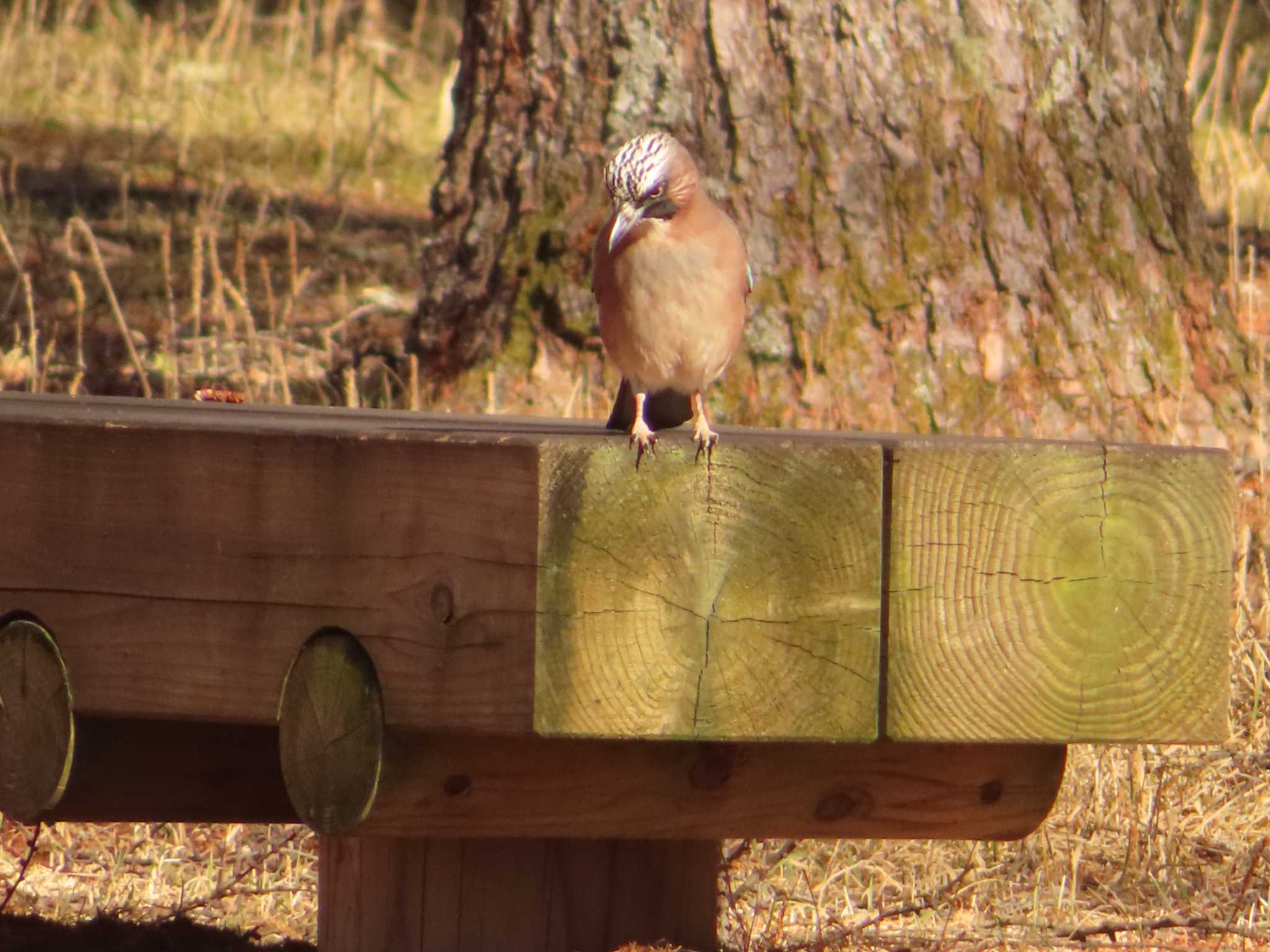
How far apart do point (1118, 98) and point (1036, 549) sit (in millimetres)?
3239

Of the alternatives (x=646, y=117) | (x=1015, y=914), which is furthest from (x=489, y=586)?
(x=646, y=117)

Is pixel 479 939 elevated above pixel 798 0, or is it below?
below

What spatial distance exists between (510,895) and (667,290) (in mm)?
1145

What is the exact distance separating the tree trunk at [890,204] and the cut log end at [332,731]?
2517 millimetres

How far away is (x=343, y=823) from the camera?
223 cm

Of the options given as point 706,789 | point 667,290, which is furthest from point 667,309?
point 706,789

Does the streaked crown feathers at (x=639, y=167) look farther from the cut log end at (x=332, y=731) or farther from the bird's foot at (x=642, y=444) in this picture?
the cut log end at (x=332, y=731)

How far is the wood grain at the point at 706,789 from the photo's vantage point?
2.30m

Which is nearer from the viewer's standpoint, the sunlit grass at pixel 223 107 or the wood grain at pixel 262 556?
the wood grain at pixel 262 556

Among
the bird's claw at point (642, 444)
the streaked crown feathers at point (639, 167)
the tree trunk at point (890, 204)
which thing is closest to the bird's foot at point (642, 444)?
the bird's claw at point (642, 444)

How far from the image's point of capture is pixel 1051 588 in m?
2.12

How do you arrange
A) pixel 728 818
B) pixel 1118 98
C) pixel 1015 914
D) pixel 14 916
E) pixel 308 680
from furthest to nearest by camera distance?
1. pixel 1118 98
2. pixel 1015 914
3. pixel 14 916
4. pixel 728 818
5. pixel 308 680

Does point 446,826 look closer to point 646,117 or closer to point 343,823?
point 343,823

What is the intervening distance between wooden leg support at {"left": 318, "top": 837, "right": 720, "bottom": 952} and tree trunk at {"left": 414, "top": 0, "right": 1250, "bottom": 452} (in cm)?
207
